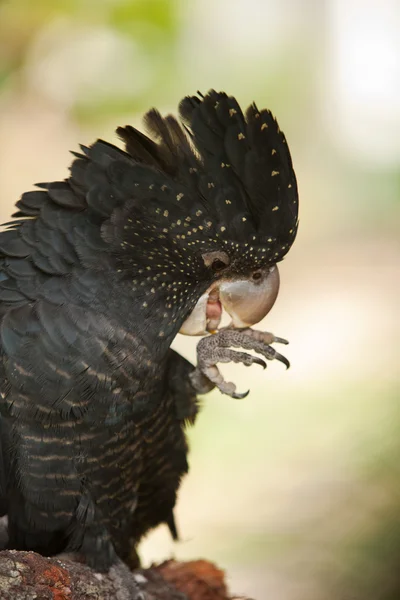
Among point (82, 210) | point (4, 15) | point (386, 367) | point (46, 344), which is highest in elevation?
point (4, 15)

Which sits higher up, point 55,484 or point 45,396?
point 45,396

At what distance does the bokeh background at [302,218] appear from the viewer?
4211 mm

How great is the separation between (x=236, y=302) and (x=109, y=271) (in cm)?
44

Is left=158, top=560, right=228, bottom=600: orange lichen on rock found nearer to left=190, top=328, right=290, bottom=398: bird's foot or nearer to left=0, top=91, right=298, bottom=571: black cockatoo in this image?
left=0, top=91, right=298, bottom=571: black cockatoo

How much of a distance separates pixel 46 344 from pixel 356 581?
2.47 meters

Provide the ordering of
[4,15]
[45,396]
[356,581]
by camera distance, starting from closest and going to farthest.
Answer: [45,396] → [356,581] → [4,15]

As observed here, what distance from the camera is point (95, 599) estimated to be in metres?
2.09

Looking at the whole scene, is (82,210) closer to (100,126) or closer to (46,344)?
(46,344)

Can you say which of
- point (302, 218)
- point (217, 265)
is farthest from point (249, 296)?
point (302, 218)

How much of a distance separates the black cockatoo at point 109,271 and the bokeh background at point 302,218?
2.07 m

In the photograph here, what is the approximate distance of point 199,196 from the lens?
2.11 meters

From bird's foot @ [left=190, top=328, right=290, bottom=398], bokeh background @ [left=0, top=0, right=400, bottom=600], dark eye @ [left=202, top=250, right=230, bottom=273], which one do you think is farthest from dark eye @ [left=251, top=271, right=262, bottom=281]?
bokeh background @ [left=0, top=0, right=400, bottom=600]

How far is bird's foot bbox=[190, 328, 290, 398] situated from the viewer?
2400 mm

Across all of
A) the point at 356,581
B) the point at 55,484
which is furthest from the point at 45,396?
the point at 356,581
